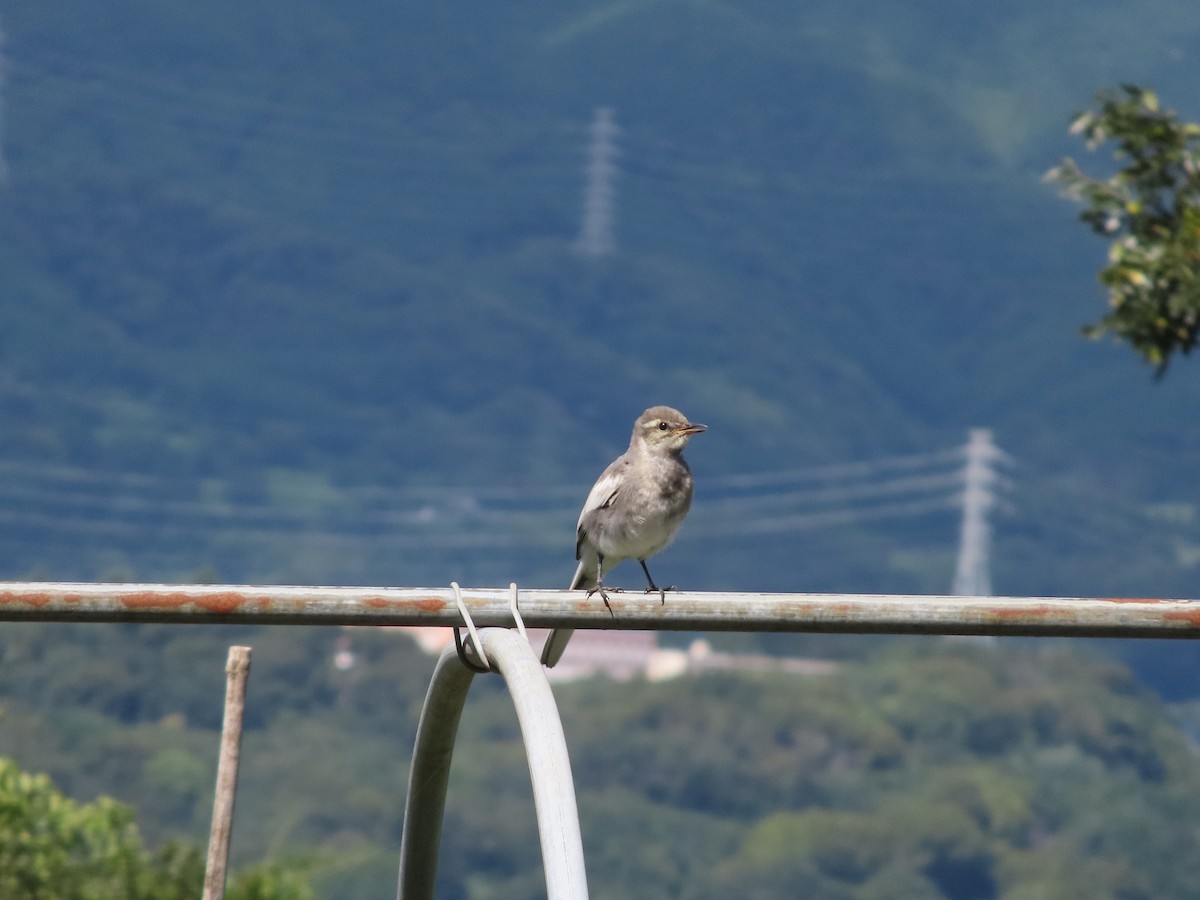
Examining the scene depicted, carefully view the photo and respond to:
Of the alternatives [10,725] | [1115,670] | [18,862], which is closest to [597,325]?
[1115,670]

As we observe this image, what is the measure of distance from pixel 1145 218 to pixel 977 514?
133 meters

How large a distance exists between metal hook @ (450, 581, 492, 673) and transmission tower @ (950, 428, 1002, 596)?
12006 cm

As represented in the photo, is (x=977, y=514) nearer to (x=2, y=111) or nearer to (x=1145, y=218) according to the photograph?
(x=2, y=111)

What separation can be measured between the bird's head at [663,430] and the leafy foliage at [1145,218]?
3.78 metres

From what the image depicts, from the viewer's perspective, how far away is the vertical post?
4.62m

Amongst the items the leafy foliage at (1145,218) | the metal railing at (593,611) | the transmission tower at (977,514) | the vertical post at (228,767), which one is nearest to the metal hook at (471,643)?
the metal railing at (593,611)

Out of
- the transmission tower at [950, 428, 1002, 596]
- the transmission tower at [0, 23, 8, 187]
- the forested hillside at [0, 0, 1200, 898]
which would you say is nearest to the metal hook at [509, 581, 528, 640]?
the forested hillside at [0, 0, 1200, 898]

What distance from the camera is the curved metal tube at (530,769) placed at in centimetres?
285

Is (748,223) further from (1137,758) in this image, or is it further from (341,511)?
(1137,758)

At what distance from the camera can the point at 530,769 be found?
121 inches

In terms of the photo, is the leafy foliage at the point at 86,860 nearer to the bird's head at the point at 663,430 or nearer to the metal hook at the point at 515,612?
the bird's head at the point at 663,430

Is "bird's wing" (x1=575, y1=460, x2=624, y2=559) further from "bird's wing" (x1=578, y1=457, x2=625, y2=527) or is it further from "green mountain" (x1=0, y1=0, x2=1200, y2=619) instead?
"green mountain" (x1=0, y1=0, x2=1200, y2=619)

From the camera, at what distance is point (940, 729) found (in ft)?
240

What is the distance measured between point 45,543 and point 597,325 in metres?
58.0
